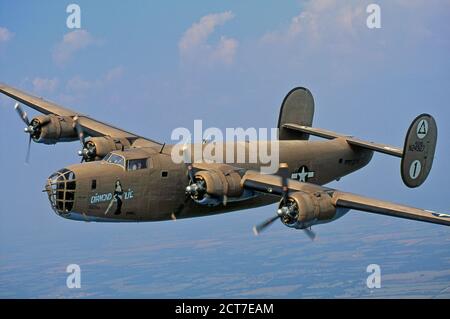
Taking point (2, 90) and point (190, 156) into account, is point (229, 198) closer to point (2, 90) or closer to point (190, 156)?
point (190, 156)

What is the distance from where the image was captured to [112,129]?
32469 millimetres

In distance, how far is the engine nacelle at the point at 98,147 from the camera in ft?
98.0

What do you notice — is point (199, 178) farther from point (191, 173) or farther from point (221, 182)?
point (221, 182)

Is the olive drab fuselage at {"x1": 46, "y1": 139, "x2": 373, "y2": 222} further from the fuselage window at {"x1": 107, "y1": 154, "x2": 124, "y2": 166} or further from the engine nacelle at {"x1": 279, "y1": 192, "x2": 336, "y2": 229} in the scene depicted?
the engine nacelle at {"x1": 279, "y1": 192, "x2": 336, "y2": 229}

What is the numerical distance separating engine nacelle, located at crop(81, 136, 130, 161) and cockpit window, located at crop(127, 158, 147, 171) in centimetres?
298

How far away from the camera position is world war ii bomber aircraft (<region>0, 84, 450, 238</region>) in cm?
2564

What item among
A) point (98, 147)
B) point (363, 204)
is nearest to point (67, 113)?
point (98, 147)

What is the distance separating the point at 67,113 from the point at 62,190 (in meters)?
8.25

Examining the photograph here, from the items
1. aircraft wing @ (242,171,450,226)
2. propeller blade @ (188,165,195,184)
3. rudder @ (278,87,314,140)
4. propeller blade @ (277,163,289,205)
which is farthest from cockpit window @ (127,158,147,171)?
rudder @ (278,87,314,140)

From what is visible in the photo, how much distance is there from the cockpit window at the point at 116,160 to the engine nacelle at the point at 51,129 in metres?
6.12

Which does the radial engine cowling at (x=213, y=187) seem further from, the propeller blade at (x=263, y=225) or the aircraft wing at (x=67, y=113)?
the aircraft wing at (x=67, y=113)

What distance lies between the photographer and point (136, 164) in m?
27.2

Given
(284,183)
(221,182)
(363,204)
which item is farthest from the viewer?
(221,182)

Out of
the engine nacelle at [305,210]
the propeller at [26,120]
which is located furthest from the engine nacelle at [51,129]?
the engine nacelle at [305,210]
